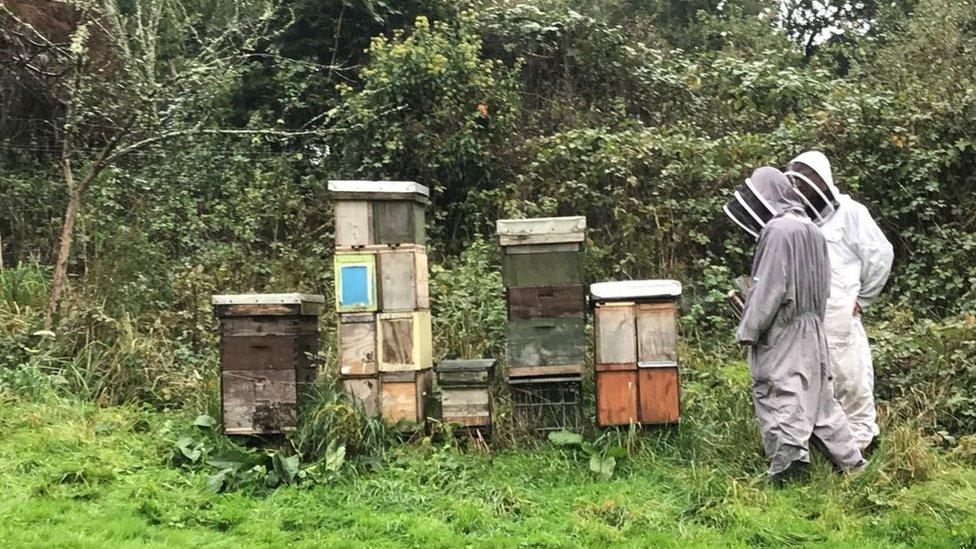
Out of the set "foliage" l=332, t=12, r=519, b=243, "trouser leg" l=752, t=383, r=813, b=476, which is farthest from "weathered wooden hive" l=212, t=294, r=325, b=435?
"foliage" l=332, t=12, r=519, b=243

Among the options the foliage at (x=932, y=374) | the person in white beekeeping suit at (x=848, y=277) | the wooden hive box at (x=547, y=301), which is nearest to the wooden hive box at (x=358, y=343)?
the wooden hive box at (x=547, y=301)

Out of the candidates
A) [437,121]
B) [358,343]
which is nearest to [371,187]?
[358,343]

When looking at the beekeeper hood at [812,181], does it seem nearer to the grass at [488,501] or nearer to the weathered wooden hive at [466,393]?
the grass at [488,501]

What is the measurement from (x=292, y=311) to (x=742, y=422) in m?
2.97

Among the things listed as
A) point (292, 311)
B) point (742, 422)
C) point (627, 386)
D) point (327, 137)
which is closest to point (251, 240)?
point (327, 137)

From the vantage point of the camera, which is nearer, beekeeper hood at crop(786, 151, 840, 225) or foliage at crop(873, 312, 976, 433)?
beekeeper hood at crop(786, 151, 840, 225)

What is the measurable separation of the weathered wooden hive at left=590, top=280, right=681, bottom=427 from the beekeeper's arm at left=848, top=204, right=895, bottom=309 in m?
1.29

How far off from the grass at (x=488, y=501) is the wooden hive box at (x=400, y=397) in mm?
223

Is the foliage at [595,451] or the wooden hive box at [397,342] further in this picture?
the wooden hive box at [397,342]

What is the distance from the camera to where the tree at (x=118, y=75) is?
698cm

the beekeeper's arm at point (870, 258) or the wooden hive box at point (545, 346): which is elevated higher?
the beekeeper's arm at point (870, 258)

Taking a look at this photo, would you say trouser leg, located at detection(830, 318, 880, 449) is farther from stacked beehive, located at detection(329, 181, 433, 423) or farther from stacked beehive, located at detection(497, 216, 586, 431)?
stacked beehive, located at detection(329, 181, 433, 423)

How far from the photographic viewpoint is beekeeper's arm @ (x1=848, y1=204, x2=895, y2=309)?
5.25m

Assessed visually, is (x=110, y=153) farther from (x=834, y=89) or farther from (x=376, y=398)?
(x=834, y=89)
